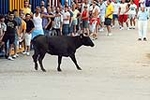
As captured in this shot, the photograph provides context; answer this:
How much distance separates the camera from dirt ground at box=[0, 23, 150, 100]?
12.2 meters

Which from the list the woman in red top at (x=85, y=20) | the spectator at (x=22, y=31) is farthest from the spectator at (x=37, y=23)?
the woman in red top at (x=85, y=20)

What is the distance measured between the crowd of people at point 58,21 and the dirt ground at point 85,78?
748mm

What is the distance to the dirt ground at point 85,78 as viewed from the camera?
1224 cm

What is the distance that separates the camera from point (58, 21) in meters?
A: 24.6

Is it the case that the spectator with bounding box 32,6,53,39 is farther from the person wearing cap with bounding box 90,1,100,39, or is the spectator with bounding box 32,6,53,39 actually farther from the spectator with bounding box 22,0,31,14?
A: the person wearing cap with bounding box 90,1,100,39

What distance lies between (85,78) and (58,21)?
391 inches

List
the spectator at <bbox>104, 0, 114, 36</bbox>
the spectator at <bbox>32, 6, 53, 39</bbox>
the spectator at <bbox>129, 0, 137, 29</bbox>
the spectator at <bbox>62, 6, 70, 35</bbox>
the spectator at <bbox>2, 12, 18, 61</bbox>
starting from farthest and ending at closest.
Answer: the spectator at <bbox>129, 0, 137, 29</bbox> < the spectator at <bbox>104, 0, 114, 36</bbox> < the spectator at <bbox>62, 6, 70, 35</bbox> < the spectator at <bbox>32, 6, 53, 39</bbox> < the spectator at <bbox>2, 12, 18, 61</bbox>

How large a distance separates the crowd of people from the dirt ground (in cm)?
75

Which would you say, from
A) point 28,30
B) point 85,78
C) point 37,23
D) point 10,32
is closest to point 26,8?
point 37,23

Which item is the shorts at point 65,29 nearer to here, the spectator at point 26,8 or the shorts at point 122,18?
the spectator at point 26,8

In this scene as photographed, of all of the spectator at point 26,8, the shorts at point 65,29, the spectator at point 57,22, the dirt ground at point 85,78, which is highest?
the spectator at point 26,8

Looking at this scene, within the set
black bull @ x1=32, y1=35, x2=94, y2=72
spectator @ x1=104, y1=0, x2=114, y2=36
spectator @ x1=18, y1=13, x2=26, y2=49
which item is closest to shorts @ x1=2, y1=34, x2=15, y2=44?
spectator @ x1=18, y1=13, x2=26, y2=49

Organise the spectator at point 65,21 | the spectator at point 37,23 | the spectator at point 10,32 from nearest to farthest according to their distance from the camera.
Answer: the spectator at point 10,32 → the spectator at point 37,23 → the spectator at point 65,21

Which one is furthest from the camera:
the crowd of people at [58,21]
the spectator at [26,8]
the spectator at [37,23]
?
the spectator at [26,8]
